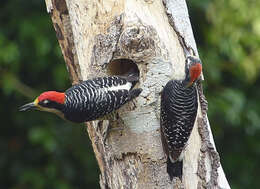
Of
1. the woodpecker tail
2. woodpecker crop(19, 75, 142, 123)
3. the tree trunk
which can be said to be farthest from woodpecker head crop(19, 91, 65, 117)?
the woodpecker tail

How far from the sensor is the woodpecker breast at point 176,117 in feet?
11.6

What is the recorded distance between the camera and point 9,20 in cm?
594

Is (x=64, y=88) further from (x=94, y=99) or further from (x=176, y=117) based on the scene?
(x=176, y=117)

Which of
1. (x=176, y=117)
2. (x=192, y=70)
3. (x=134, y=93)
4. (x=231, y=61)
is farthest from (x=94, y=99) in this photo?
(x=231, y=61)

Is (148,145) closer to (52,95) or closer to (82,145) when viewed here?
(52,95)

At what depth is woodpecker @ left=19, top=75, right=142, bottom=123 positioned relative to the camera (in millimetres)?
3520

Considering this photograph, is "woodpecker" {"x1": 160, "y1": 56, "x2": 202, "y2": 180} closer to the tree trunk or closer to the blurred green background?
the tree trunk

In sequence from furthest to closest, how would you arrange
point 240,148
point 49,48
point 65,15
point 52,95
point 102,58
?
point 240,148 < point 49,48 < point 65,15 < point 102,58 < point 52,95

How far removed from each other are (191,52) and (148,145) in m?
0.69

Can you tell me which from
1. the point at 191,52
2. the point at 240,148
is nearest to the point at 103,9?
the point at 191,52

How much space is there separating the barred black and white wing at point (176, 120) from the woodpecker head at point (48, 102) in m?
0.63

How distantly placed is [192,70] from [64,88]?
2.66m

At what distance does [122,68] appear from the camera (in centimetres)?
401

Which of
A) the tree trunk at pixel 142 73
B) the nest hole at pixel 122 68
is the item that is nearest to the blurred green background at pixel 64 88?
the nest hole at pixel 122 68
